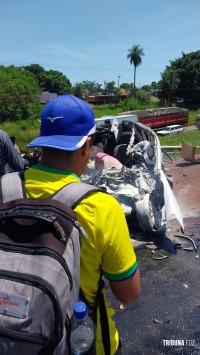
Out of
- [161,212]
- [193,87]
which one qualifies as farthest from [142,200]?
[193,87]

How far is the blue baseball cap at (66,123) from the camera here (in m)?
1.42

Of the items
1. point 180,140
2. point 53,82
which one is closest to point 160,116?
point 180,140

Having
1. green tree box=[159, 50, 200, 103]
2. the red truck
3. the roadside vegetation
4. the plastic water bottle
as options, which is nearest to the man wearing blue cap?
the plastic water bottle

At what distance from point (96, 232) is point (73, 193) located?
0.56ft

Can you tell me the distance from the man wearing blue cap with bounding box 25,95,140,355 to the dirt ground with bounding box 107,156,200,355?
171 cm

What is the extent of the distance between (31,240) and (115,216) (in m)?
0.33

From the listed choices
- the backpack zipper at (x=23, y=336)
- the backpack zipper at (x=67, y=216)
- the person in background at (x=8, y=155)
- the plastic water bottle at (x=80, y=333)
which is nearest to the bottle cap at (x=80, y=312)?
the plastic water bottle at (x=80, y=333)

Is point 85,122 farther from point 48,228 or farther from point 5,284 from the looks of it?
point 5,284

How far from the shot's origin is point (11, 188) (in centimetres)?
141

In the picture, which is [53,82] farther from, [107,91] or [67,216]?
[67,216]

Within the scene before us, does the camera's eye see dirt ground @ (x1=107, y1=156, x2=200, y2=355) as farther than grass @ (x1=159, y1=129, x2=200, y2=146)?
No

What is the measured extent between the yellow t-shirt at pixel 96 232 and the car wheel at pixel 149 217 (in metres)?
3.61

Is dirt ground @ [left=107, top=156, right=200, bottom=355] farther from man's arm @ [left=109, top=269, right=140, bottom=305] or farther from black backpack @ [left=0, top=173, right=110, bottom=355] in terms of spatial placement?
black backpack @ [left=0, top=173, right=110, bottom=355]

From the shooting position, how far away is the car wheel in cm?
501
